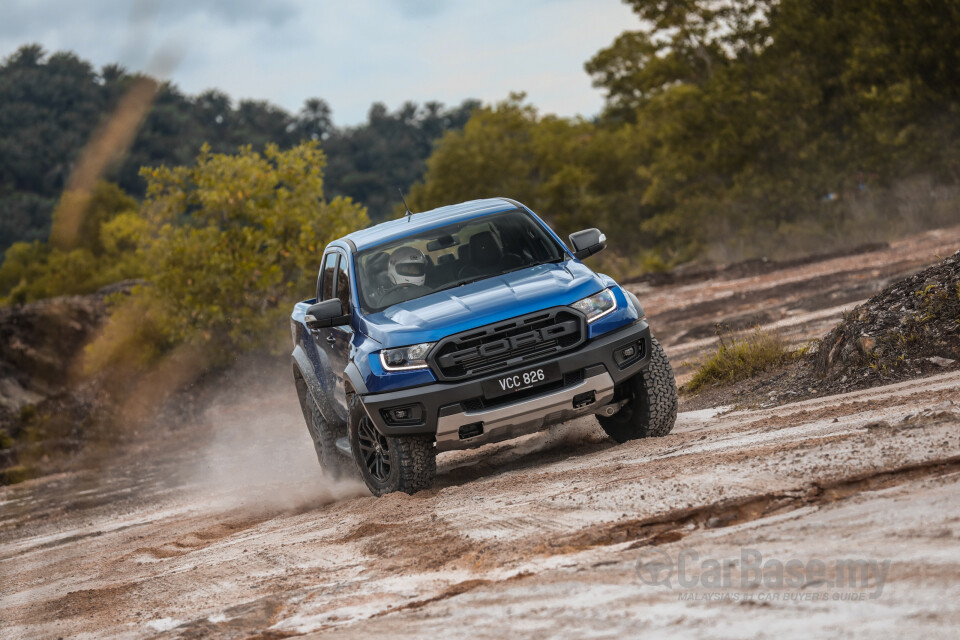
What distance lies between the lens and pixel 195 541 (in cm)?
867

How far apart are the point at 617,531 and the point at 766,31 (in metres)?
40.1

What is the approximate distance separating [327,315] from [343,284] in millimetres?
787

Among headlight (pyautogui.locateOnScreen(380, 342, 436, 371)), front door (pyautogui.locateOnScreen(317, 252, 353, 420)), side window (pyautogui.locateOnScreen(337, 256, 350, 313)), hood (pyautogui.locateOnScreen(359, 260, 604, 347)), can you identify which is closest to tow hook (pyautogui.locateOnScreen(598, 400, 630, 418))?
hood (pyautogui.locateOnScreen(359, 260, 604, 347))

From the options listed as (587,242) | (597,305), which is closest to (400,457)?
(597,305)

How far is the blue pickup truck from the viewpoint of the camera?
24.2 ft

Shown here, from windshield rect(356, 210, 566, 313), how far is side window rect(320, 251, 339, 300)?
0.93m

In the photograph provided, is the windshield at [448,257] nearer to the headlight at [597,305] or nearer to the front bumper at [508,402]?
the headlight at [597,305]

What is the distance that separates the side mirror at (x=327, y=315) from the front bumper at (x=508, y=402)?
41.1 inches

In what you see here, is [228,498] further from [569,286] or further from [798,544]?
[798,544]

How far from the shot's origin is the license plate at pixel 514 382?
734 centimetres

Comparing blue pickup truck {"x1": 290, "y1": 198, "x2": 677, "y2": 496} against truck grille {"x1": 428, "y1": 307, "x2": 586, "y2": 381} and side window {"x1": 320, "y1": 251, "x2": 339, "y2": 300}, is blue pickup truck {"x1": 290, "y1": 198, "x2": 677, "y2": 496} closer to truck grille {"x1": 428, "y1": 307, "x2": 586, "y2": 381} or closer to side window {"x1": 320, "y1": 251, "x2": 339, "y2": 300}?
truck grille {"x1": 428, "y1": 307, "x2": 586, "y2": 381}

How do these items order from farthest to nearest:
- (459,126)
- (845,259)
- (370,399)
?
(459,126)
(845,259)
(370,399)

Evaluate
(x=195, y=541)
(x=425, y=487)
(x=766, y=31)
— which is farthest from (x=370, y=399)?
(x=766, y=31)

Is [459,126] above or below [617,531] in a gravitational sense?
above
